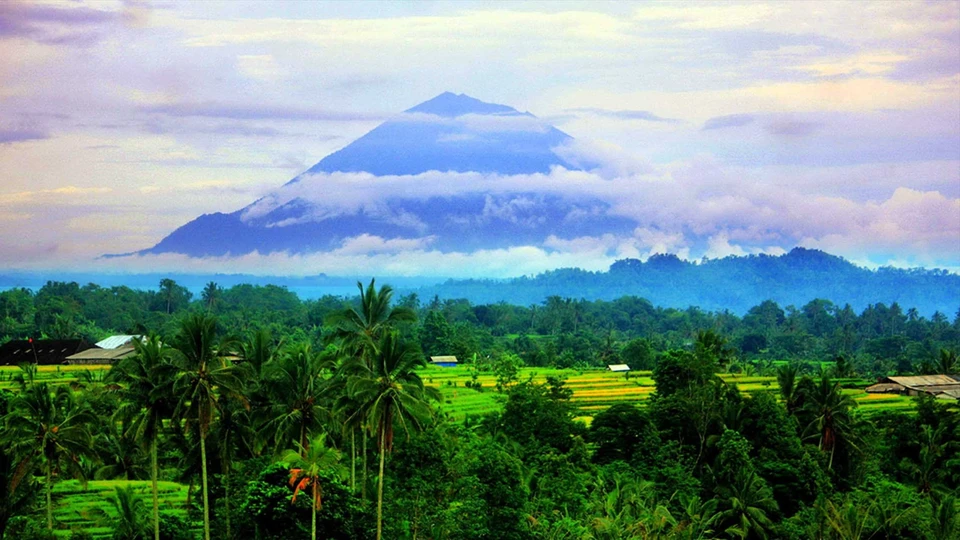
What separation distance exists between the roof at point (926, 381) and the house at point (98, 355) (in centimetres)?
6208

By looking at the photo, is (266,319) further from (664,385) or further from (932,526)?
(932,526)

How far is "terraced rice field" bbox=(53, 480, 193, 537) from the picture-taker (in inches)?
1511

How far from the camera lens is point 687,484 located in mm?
43688

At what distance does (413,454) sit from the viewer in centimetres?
3731

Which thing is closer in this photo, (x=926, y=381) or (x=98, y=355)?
(x=926, y=381)

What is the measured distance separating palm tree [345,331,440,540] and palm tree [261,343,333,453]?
9.11 feet

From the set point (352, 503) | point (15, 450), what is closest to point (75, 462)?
point (15, 450)

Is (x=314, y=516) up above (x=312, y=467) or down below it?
below

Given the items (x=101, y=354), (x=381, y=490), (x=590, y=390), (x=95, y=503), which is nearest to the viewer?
(x=381, y=490)

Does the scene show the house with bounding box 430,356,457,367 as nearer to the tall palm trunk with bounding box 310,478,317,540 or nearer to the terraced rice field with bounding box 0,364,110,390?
the terraced rice field with bounding box 0,364,110,390

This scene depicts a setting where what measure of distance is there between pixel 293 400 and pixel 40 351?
59.7m

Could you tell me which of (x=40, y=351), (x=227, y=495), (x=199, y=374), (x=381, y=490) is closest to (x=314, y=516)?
(x=381, y=490)

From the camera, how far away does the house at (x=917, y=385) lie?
7644cm

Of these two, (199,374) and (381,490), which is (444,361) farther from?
(199,374)
